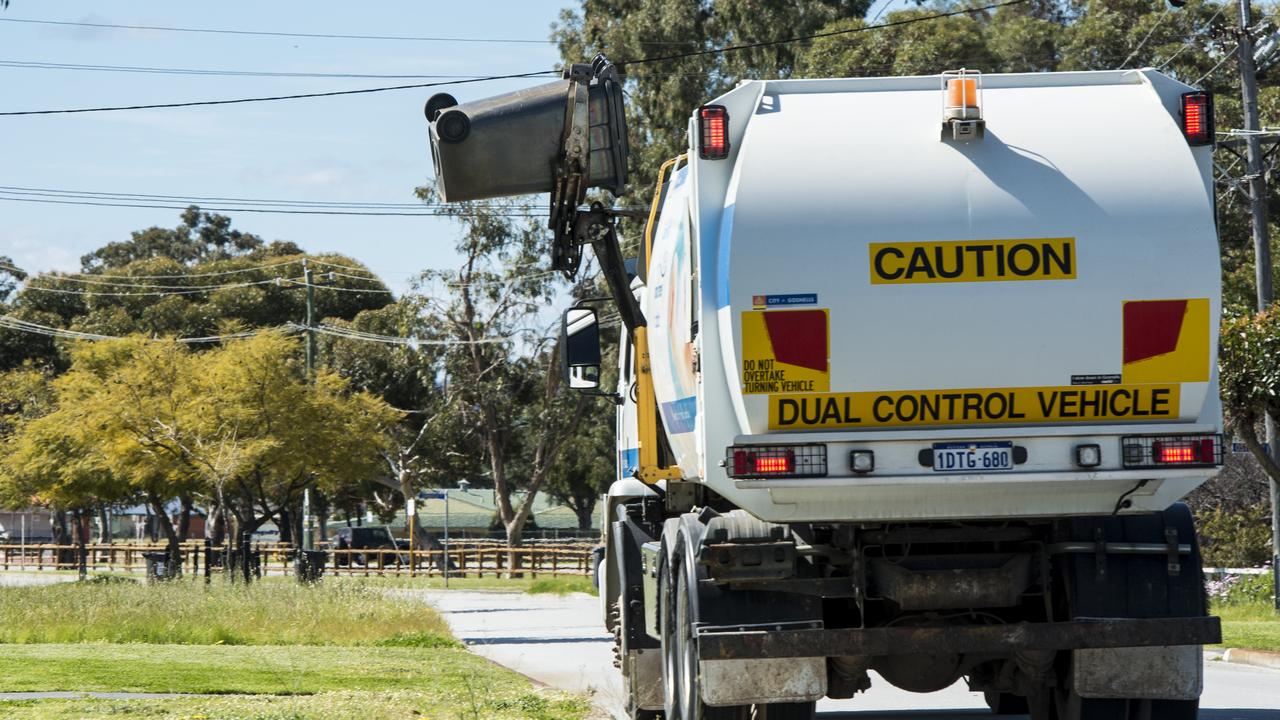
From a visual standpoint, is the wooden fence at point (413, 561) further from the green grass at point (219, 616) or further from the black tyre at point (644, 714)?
the black tyre at point (644, 714)

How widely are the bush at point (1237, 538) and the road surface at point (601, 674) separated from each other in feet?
37.2

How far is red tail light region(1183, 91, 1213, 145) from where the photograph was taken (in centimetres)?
862

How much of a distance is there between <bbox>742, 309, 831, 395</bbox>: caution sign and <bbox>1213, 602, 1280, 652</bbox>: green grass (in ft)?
30.4

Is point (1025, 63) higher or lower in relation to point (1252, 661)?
higher

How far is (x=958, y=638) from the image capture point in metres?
8.69

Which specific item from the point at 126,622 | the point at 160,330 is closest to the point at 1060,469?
the point at 126,622

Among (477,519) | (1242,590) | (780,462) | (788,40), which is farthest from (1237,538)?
(477,519)

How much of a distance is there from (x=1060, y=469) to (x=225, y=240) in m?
81.1

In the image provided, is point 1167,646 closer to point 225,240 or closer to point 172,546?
point 172,546

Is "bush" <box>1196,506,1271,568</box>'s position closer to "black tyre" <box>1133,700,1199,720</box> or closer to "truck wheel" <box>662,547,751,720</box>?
"black tyre" <box>1133,700,1199,720</box>

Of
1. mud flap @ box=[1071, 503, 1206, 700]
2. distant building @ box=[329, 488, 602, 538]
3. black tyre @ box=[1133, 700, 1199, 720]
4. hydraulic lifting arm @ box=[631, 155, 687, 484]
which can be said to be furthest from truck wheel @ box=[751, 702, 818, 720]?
distant building @ box=[329, 488, 602, 538]

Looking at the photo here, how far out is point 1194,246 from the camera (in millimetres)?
8281

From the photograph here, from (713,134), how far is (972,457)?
6.72 ft

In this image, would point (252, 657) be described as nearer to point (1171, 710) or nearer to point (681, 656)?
point (681, 656)
